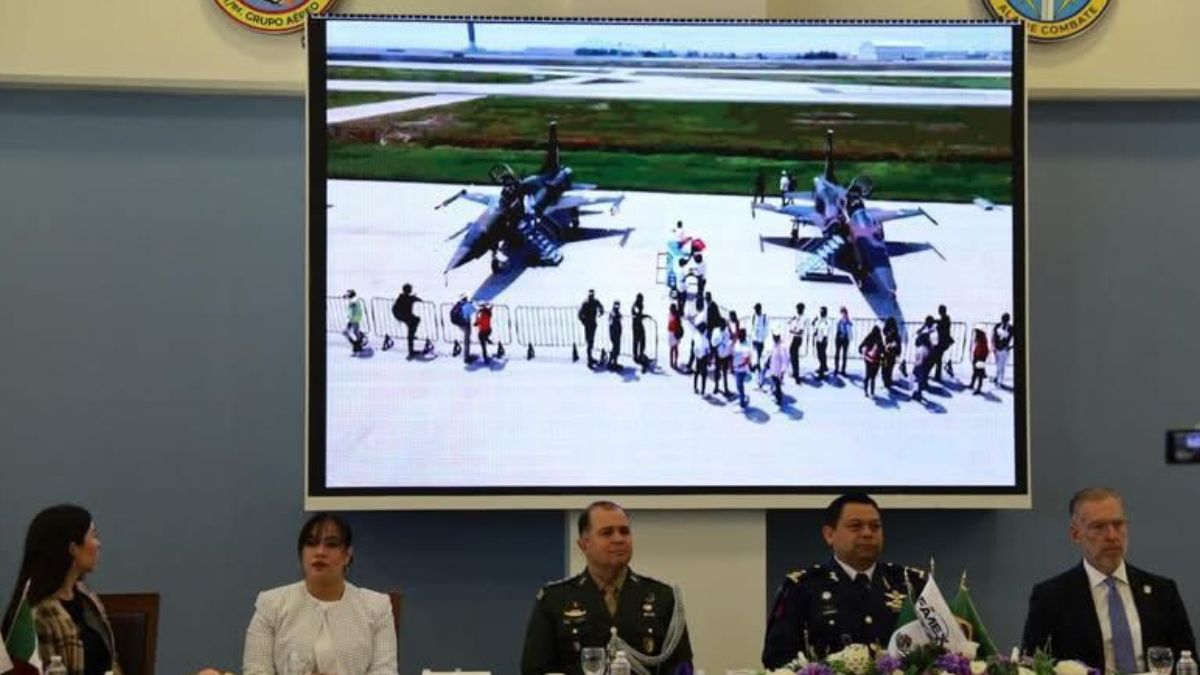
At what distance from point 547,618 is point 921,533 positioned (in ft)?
6.43

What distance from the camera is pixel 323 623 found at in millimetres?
4734

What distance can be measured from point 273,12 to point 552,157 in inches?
47.8

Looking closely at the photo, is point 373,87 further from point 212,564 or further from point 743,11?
point 212,564

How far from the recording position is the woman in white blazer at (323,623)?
468 centimetres

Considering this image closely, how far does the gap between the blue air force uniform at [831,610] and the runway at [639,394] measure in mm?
867

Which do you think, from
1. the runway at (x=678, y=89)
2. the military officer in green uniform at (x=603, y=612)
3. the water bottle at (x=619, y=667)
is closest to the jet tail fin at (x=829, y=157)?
the runway at (x=678, y=89)

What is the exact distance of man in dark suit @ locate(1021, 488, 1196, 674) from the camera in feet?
15.8

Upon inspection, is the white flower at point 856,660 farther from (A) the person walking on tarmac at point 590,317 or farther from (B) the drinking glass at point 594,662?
(A) the person walking on tarmac at point 590,317

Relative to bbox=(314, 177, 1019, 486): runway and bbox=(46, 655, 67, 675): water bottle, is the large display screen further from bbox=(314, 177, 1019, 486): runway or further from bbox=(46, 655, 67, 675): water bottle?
bbox=(46, 655, 67, 675): water bottle

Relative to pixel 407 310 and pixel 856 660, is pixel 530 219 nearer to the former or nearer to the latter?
pixel 407 310

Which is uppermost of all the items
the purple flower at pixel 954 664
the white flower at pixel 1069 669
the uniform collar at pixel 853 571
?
the uniform collar at pixel 853 571

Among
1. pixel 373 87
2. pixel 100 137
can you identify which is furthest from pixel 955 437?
pixel 100 137

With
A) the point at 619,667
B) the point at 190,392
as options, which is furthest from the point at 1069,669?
the point at 190,392

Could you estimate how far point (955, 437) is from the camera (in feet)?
18.9
